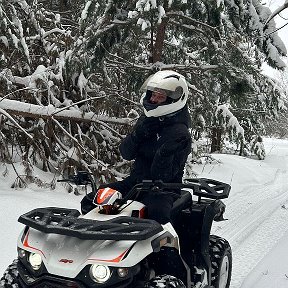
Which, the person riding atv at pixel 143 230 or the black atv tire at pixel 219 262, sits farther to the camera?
the black atv tire at pixel 219 262

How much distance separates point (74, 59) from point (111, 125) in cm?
169

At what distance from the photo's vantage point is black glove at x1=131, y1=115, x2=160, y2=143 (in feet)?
13.1

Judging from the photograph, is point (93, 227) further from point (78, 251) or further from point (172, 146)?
point (172, 146)

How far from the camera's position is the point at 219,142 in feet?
60.4

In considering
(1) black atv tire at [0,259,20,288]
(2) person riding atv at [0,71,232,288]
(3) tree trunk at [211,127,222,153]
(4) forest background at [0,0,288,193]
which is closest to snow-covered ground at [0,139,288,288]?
(4) forest background at [0,0,288,193]

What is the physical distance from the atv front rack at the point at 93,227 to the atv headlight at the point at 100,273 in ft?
0.63

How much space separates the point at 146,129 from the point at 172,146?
1.32 ft

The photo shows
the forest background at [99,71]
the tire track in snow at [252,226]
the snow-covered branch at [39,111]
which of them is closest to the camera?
the tire track in snow at [252,226]

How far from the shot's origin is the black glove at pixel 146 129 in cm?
400

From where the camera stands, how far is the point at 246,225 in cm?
745

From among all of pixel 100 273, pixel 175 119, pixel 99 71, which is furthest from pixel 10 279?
pixel 99 71

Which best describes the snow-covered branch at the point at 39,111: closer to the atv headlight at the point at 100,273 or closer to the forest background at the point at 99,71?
the forest background at the point at 99,71

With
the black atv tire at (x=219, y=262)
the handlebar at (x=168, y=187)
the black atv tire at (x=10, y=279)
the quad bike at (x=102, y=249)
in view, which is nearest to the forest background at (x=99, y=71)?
the handlebar at (x=168, y=187)

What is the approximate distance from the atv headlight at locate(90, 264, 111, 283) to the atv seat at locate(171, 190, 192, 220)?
3.27 feet
